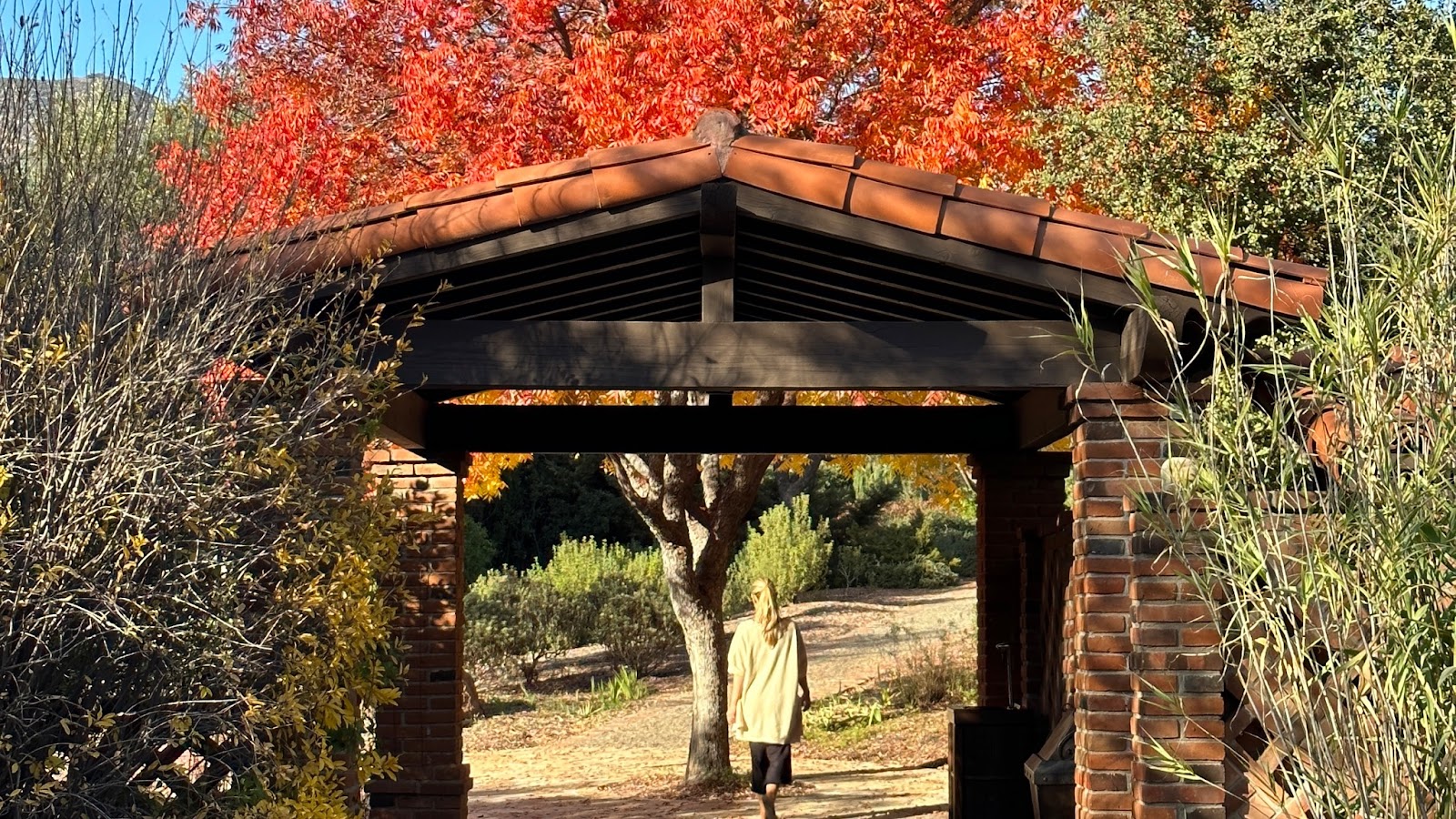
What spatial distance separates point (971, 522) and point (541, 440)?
2120 centimetres

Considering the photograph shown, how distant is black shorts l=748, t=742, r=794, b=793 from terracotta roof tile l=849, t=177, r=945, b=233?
15.0 ft

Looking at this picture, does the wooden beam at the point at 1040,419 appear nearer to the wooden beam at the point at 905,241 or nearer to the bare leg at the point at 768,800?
the wooden beam at the point at 905,241

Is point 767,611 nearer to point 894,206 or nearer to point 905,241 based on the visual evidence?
point 905,241

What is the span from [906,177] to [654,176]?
0.91 meters

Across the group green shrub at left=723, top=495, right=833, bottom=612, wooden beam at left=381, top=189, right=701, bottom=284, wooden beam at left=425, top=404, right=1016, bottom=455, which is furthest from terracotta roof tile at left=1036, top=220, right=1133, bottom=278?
green shrub at left=723, top=495, right=833, bottom=612

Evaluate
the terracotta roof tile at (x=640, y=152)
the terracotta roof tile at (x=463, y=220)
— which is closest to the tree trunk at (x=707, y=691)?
the terracotta roof tile at (x=463, y=220)

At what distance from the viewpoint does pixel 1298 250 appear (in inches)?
463

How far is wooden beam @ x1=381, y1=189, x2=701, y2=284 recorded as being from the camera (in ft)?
18.4

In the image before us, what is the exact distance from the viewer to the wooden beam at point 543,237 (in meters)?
5.61

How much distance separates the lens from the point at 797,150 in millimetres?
5562

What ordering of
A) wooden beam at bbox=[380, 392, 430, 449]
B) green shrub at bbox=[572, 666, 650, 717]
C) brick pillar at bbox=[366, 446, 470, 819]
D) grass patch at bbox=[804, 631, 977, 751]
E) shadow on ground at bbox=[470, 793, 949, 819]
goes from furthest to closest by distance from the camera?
green shrub at bbox=[572, 666, 650, 717]
grass patch at bbox=[804, 631, 977, 751]
shadow on ground at bbox=[470, 793, 949, 819]
brick pillar at bbox=[366, 446, 470, 819]
wooden beam at bbox=[380, 392, 430, 449]

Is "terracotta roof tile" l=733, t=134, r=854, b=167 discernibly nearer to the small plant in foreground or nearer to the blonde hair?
the blonde hair

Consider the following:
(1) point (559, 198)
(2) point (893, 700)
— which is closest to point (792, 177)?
(1) point (559, 198)

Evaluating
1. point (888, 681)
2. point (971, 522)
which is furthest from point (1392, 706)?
point (971, 522)
